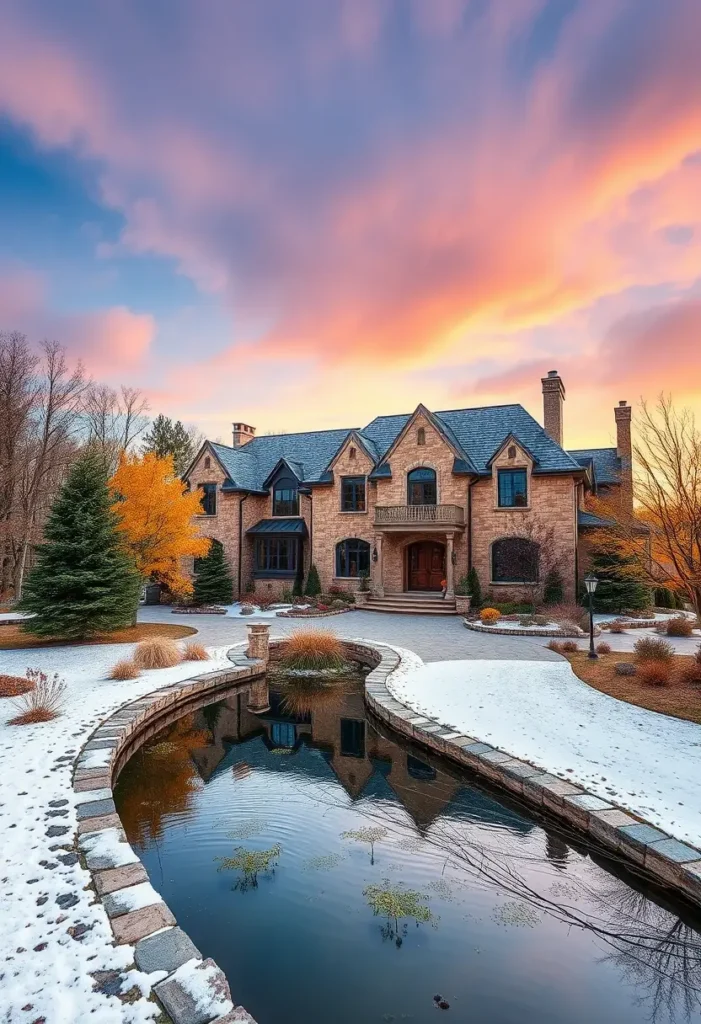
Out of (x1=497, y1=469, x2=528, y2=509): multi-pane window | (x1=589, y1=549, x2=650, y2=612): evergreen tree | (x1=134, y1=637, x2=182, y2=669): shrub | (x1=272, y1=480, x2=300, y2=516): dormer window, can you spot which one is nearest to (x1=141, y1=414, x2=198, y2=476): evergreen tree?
(x1=272, y1=480, x2=300, y2=516): dormer window

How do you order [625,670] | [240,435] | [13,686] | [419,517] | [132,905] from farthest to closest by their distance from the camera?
1. [240,435]
2. [419,517]
3. [625,670]
4. [13,686]
5. [132,905]

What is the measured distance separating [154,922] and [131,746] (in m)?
5.38

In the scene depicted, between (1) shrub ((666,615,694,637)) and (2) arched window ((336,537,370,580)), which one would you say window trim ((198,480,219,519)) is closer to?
(2) arched window ((336,537,370,580))

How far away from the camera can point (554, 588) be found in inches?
890

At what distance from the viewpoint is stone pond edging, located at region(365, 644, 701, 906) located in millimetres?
4914

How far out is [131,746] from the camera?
339 inches

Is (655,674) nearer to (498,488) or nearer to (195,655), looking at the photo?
(195,655)

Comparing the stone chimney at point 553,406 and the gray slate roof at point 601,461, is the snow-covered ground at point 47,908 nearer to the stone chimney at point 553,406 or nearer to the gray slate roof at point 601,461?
the stone chimney at point 553,406

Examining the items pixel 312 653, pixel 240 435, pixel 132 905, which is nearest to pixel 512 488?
pixel 312 653

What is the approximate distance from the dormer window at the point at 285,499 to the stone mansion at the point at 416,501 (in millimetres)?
61

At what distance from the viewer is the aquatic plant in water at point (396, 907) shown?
4.57 m

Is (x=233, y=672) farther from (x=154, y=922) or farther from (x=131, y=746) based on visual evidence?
(x=154, y=922)

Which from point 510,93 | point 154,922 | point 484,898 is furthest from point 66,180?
point 484,898

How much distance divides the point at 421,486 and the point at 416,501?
2.59 ft
